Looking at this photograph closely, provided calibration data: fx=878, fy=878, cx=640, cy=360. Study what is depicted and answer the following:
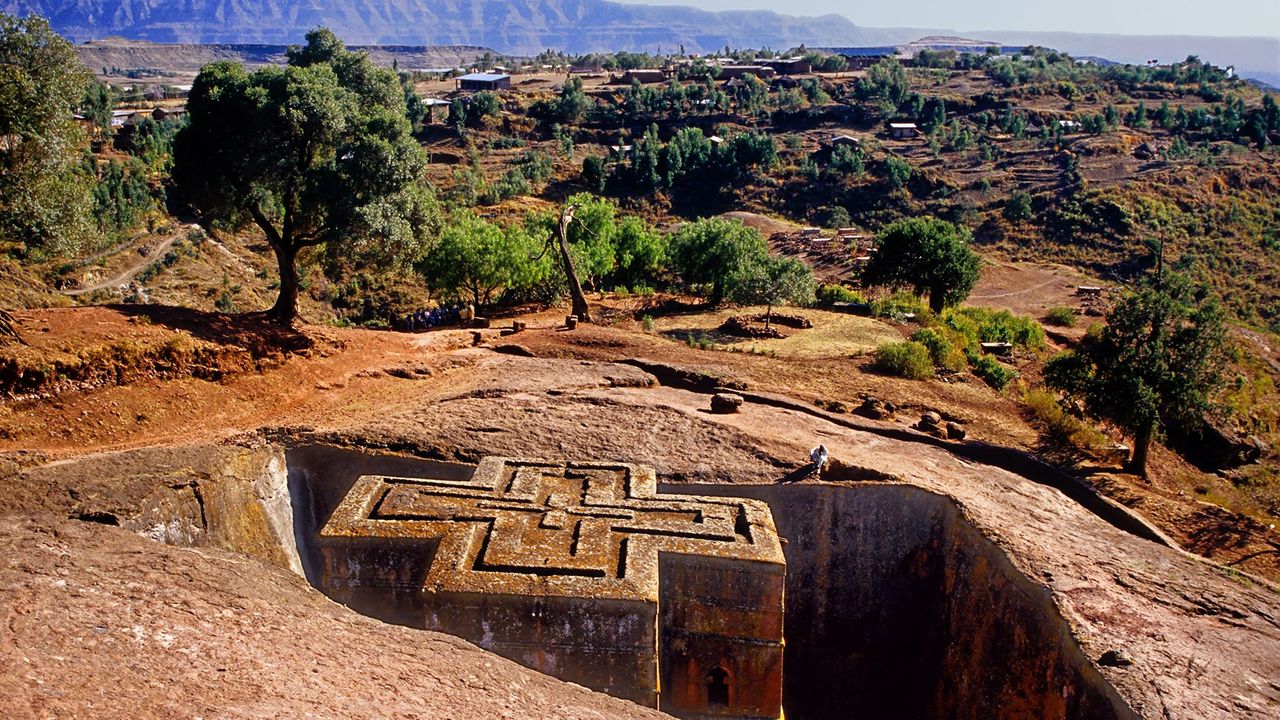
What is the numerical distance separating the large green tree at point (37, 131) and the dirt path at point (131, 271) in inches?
725

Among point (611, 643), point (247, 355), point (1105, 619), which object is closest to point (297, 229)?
point (247, 355)

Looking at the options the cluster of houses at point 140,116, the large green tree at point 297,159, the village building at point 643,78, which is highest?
the village building at point 643,78

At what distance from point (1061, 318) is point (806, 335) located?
71.9 ft

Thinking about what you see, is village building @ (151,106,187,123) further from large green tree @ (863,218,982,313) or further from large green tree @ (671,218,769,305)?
large green tree @ (863,218,982,313)

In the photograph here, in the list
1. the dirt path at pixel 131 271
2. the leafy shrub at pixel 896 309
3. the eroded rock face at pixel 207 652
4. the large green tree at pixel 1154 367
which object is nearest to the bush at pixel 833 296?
the leafy shrub at pixel 896 309

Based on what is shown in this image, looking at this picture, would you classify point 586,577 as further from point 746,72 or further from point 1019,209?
point 746,72

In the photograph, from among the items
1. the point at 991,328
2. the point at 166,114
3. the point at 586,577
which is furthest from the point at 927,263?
the point at 166,114

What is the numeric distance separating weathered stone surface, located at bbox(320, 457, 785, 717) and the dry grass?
1286cm

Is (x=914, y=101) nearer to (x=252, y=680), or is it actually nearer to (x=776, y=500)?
(x=776, y=500)

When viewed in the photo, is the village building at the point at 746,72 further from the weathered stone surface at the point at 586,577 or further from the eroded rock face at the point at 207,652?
the eroded rock face at the point at 207,652

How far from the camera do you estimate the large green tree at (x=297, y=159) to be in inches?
753

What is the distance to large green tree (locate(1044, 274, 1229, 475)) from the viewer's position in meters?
18.7

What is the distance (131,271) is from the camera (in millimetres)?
37250

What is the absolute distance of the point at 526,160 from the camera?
241 feet
